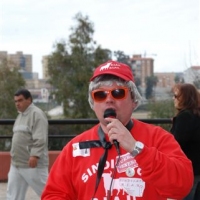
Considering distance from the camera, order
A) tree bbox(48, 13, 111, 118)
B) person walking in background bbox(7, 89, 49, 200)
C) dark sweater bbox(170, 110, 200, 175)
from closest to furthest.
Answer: dark sweater bbox(170, 110, 200, 175), person walking in background bbox(7, 89, 49, 200), tree bbox(48, 13, 111, 118)

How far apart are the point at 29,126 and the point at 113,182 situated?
3912 mm

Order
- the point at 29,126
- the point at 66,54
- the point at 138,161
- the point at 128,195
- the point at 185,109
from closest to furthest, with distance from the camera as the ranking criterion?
1. the point at 138,161
2. the point at 128,195
3. the point at 185,109
4. the point at 29,126
5. the point at 66,54

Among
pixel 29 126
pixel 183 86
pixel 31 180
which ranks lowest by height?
pixel 31 180

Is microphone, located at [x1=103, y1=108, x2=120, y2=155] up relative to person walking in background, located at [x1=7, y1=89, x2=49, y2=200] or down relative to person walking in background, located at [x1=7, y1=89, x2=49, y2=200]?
up

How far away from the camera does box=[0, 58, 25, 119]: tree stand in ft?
67.7

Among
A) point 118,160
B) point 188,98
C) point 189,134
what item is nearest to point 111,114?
point 118,160

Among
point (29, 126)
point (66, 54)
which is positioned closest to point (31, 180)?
point (29, 126)

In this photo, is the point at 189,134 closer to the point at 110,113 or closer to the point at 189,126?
the point at 189,126

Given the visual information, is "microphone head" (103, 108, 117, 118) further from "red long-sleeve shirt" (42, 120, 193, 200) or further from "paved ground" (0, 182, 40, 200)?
"paved ground" (0, 182, 40, 200)

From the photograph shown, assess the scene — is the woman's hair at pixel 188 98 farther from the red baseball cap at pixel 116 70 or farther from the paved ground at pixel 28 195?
the paved ground at pixel 28 195

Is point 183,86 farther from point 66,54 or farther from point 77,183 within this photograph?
point 66,54

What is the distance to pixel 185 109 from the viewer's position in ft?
15.6

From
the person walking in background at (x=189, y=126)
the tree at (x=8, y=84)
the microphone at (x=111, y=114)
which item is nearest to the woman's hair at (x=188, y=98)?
the person walking in background at (x=189, y=126)

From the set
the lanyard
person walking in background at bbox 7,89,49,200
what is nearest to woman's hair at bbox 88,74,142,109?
the lanyard
